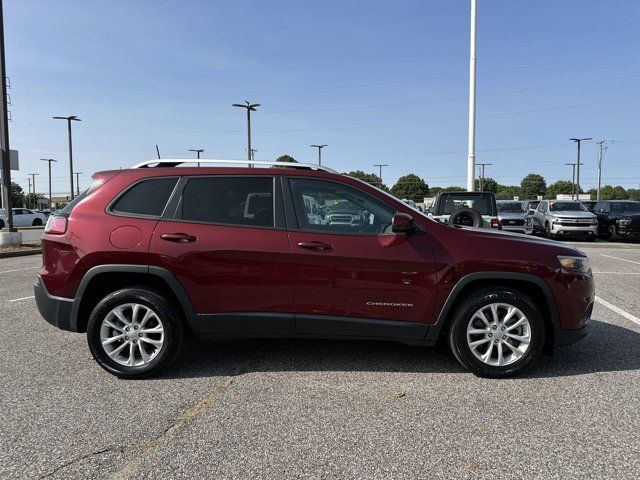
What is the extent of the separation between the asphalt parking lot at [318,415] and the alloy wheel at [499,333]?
210mm

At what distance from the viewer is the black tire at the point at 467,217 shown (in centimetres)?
751

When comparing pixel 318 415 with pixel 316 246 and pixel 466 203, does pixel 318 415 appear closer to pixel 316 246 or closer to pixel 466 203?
pixel 316 246

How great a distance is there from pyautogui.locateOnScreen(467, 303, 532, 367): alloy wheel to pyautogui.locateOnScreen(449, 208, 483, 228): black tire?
356cm

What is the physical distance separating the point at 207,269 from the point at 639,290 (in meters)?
7.37

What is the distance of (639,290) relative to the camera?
7.93 metres

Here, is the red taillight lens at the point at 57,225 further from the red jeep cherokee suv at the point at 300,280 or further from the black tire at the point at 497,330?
the black tire at the point at 497,330

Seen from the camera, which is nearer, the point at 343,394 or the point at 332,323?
the point at 343,394

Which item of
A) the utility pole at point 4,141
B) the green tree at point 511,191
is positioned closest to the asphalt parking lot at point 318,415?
the utility pole at point 4,141

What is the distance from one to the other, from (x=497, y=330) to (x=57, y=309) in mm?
3679

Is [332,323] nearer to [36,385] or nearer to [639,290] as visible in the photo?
[36,385]

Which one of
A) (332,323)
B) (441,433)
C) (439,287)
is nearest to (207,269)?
(332,323)

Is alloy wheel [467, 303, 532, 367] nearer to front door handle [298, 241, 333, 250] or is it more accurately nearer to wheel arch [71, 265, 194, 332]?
front door handle [298, 241, 333, 250]

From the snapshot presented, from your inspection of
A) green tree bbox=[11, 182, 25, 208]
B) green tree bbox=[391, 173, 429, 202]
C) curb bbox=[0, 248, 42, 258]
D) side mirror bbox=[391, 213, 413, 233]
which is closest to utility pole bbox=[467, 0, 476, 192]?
curb bbox=[0, 248, 42, 258]

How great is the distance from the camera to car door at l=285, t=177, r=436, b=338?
3891 mm
